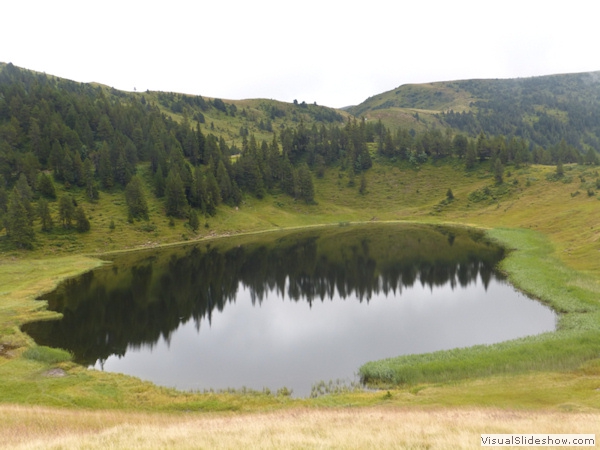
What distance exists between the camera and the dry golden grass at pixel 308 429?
1478 centimetres

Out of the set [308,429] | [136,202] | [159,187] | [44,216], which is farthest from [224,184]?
[308,429]

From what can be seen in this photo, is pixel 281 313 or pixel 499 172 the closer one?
pixel 281 313

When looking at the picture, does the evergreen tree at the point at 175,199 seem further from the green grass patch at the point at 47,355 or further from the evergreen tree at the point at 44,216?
the green grass patch at the point at 47,355

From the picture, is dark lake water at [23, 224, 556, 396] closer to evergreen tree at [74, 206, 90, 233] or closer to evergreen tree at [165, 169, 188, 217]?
evergreen tree at [74, 206, 90, 233]

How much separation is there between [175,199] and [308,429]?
124407 millimetres

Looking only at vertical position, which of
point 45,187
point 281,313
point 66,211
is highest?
point 45,187

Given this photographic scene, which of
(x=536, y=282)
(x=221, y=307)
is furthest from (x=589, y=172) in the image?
(x=221, y=307)

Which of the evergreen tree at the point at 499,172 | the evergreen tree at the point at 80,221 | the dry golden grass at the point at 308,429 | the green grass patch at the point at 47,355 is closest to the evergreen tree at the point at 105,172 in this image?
the evergreen tree at the point at 80,221

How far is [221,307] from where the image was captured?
58594mm

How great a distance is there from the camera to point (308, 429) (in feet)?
57.6

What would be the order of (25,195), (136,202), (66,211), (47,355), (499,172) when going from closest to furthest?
(47,355) → (66,211) → (25,195) → (136,202) → (499,172)

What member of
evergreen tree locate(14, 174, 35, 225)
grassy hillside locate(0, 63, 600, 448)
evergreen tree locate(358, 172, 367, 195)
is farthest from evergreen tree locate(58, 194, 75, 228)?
evergreen tree locate(358, 172, 367, 195)

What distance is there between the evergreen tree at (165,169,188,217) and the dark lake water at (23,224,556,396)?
128 feet

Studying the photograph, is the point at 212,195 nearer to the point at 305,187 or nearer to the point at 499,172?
the point at 305,187
